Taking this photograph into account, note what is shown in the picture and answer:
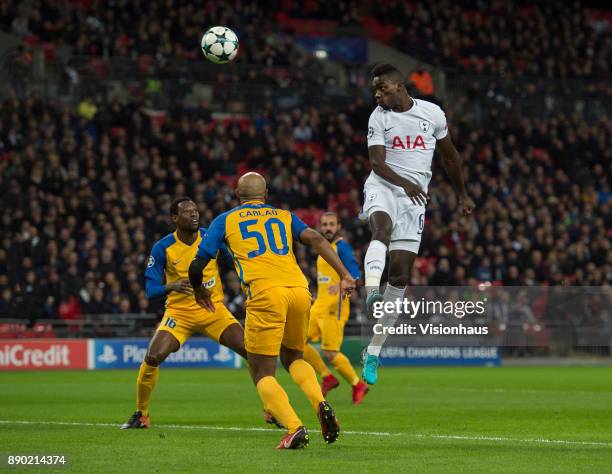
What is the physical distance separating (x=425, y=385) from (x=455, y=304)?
7415mm

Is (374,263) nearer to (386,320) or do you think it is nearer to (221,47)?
(386,320)

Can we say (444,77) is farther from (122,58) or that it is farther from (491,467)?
(491,467)

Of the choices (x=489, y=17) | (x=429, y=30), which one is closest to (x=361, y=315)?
(x=429, y=30)

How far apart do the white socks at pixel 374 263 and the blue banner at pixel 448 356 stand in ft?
63.0

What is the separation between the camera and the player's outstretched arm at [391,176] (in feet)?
36.7

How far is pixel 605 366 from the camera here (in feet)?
96.4

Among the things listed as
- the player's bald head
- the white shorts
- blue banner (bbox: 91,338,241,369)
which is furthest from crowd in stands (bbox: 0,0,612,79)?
the player's bald head

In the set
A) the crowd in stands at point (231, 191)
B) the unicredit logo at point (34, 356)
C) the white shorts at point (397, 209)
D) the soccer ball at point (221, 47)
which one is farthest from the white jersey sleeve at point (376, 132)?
the unicredit logo at point (34, 356)

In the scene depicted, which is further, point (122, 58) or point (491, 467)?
point (122, 58)

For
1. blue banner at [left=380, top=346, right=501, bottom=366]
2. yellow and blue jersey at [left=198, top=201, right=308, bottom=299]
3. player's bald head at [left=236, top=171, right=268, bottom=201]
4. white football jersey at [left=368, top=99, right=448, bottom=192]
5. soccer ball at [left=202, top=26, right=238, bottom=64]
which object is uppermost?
soccer ball at [left=202, top=26, right=238, bottom=64]

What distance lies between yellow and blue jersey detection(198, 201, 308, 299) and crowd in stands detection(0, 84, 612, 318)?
1632cm

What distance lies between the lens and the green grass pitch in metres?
8.91

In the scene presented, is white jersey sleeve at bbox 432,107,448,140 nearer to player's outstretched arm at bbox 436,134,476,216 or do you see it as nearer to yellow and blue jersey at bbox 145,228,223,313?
player's outstretched arm at bbox 436,134,476,216

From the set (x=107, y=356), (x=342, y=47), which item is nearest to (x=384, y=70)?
(x=107, y=356)
